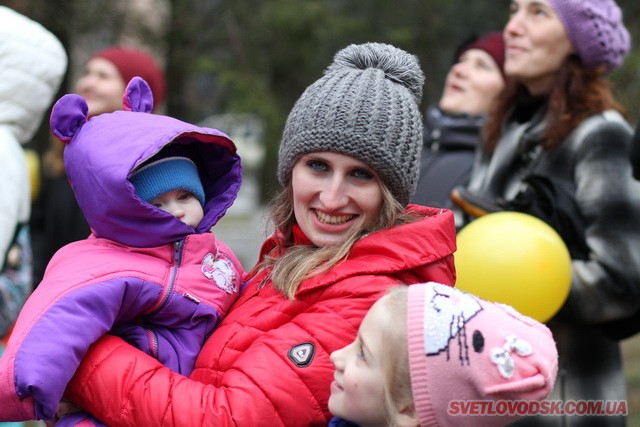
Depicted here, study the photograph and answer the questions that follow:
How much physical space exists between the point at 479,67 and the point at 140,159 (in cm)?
302

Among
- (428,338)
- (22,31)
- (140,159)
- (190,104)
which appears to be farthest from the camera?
(190,104)

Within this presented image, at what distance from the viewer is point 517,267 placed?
3557mm

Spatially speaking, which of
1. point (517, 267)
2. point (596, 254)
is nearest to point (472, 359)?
point (517, 267)

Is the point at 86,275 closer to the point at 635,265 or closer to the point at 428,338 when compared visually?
the point at 428,338

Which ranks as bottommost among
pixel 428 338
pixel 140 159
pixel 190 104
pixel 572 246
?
pixel 190 104

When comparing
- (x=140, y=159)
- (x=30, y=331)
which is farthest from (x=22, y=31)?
(x=30, y=331)

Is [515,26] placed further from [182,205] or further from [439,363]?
[439,363]

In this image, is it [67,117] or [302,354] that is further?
[67,117]

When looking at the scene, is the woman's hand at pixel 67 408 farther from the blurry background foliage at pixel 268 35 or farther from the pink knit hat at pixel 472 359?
the blurry background foliage at pixel 268 35

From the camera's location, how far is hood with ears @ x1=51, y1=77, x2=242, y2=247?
8.39 feet

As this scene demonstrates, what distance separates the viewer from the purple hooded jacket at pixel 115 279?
234 cm

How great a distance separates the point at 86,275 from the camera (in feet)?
8.15

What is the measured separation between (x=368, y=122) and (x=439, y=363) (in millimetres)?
720

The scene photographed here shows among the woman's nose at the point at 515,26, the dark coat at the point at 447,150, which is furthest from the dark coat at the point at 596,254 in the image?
the dark coat at the point at 447,150
